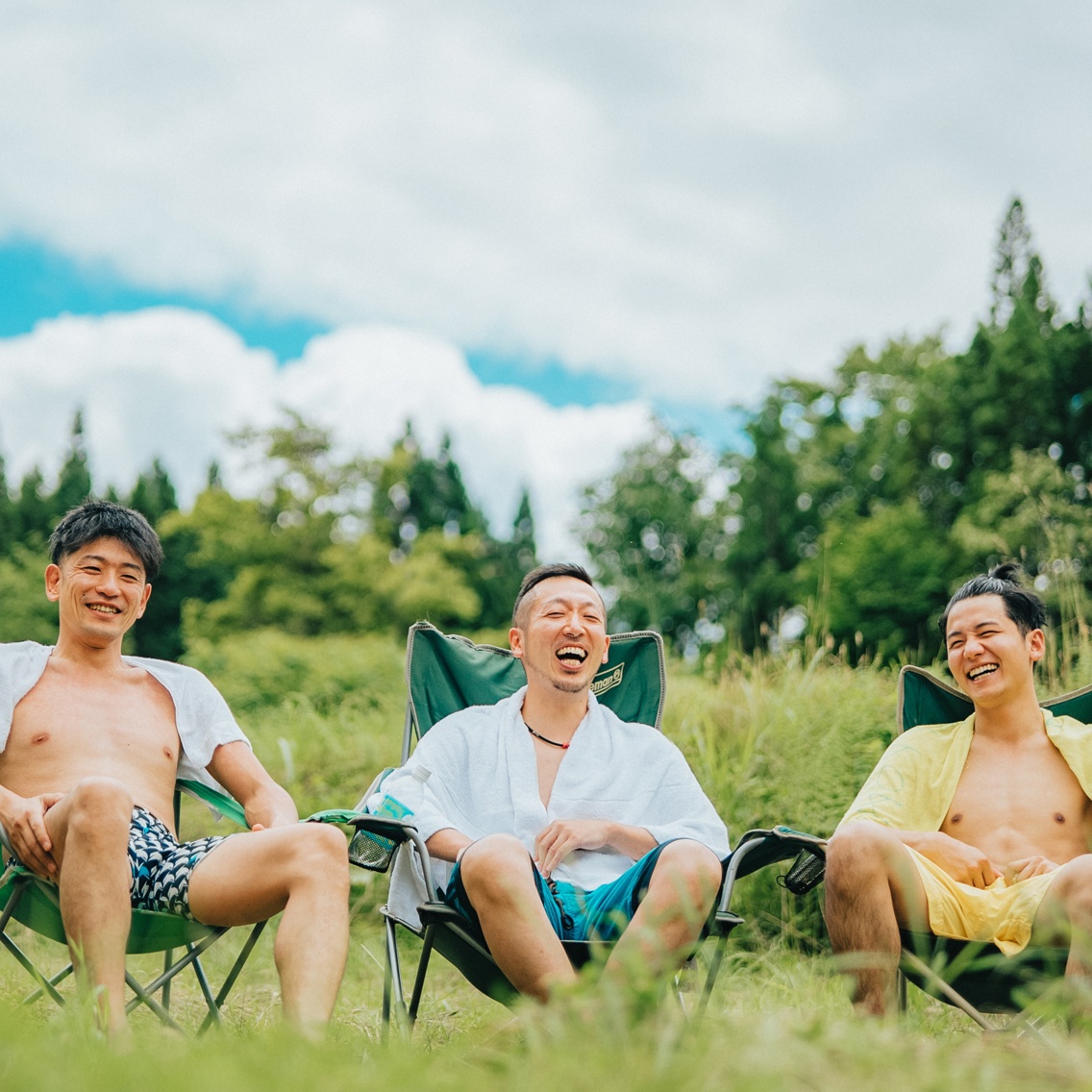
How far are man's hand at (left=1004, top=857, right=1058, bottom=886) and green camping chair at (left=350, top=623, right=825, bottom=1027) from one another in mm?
442

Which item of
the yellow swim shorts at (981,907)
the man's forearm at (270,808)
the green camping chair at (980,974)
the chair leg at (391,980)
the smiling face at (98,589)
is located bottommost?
the chair leg at (391,980)

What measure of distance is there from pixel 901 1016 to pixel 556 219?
66.9ft

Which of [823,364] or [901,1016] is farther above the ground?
[823,364]

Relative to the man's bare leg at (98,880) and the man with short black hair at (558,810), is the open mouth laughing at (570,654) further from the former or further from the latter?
the man's bare leg at (98,880)

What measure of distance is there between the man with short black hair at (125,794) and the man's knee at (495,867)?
0.25 m

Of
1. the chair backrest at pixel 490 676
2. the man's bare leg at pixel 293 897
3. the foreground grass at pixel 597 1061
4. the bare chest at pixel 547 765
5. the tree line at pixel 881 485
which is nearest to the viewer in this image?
the foreground grass at pixel 597 1061

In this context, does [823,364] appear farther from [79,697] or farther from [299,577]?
[79,697]

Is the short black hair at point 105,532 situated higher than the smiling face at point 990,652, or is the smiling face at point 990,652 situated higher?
the short black hair at point 105,532

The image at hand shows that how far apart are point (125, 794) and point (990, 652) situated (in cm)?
202

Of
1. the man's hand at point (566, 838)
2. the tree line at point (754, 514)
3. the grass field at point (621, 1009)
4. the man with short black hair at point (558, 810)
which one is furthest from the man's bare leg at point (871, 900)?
the tree line at point (754, 514)

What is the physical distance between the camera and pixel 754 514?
920 inches

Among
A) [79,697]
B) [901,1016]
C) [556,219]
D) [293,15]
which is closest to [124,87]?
[293,15]

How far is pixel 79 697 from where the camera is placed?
276cm

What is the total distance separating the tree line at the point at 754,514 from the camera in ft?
55.8
